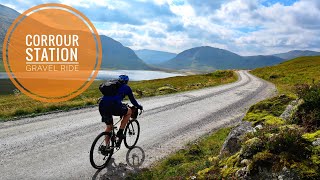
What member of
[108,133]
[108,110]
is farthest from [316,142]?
[108,133]

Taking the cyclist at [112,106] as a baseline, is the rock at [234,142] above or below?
below

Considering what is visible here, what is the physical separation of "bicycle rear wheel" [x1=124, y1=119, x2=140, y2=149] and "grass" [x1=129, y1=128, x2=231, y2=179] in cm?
191

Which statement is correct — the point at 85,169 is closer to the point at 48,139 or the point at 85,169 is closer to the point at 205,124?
the point at 48,139

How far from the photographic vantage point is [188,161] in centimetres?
1088

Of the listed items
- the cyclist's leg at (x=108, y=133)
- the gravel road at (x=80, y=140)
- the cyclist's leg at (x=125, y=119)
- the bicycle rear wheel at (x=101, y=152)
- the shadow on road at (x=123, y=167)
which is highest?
the cyclist's leg at (x=125, y=119)

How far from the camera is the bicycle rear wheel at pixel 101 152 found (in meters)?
9.66

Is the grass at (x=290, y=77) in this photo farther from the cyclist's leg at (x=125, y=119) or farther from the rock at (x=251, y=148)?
the cyclist's leg at (x=125, y=119)

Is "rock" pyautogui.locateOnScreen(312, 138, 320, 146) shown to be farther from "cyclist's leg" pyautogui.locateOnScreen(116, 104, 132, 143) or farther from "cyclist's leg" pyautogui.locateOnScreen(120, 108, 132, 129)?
"cyclist's leg" pyautogui.locateOnScreen(120, 108, 132, 129)

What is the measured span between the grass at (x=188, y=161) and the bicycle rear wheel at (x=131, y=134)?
1909 mm

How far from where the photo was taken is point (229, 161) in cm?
695

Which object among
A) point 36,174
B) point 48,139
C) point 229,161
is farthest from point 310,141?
point 48,139

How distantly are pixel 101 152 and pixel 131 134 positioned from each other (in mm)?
2368

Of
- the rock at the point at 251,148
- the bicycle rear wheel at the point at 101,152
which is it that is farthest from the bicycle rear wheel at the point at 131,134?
Answer: the rock at the point at 251,148

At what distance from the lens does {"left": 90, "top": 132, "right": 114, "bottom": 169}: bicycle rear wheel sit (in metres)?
9.66
